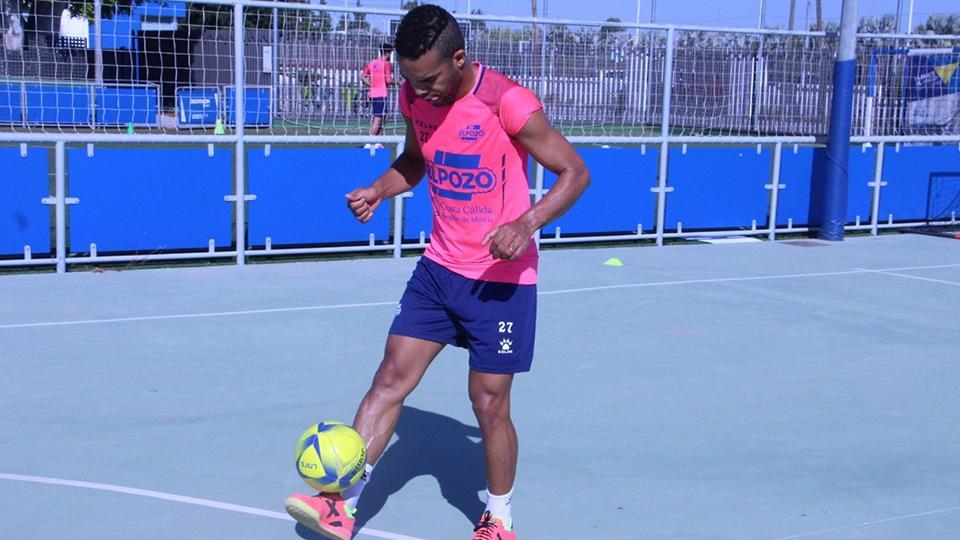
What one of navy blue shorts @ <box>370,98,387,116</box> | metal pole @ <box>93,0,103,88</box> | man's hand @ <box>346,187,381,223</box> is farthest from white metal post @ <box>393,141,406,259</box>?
man's hand @ <box>346,187,381,223</box>

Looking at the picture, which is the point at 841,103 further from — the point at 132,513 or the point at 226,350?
the point at 132,513

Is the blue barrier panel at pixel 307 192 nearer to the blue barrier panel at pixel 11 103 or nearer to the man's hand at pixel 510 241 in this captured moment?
the blue barrier panel at pixel 11 103

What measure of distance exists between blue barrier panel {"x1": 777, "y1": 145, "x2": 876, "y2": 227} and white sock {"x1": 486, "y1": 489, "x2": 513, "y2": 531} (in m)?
10.5

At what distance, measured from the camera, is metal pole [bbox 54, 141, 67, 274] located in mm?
10328

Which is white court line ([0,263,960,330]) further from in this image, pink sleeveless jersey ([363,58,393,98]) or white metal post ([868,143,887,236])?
pink sleeveless jersey ([363,58,393,98])

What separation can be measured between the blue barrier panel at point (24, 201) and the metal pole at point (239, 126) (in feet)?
5.74

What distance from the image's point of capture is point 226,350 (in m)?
7.76

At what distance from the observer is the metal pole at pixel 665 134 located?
43.0 ft

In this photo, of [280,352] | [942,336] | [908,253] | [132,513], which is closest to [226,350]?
[280,352]

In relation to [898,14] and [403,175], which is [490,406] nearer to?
[403,175]

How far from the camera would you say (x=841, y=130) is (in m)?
14.0

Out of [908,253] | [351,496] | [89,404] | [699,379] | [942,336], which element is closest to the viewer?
[351,496]

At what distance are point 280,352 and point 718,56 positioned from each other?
25.3ft

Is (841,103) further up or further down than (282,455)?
further up
